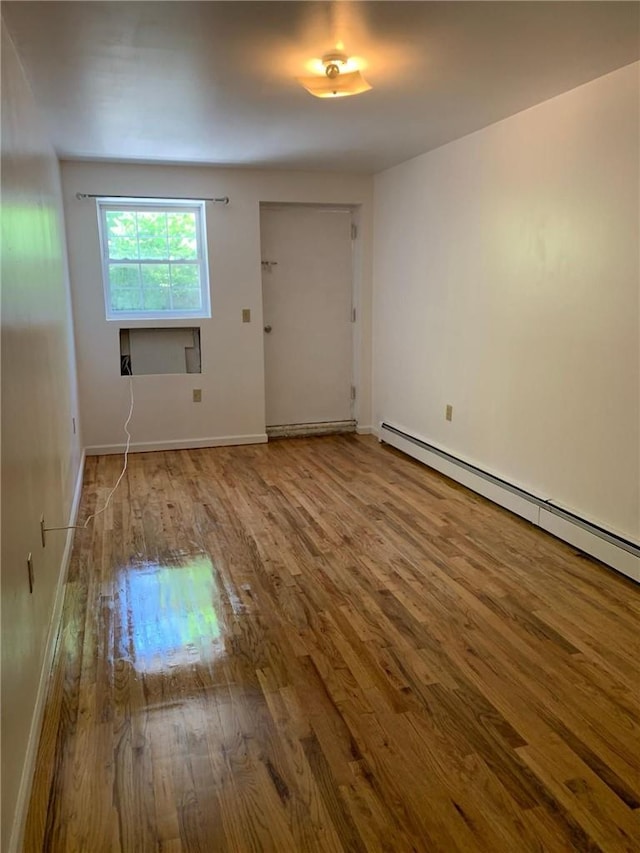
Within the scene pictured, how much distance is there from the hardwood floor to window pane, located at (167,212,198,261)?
2379mm

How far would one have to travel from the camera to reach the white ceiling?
6.98 feet

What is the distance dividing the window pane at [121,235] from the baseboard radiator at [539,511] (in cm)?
262

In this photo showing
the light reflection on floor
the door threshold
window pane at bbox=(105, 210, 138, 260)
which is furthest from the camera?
the door threshold

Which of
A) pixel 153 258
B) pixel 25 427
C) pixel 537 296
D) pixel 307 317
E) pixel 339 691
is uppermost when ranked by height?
pixel 153 258

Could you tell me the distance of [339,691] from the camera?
2156 millimetres

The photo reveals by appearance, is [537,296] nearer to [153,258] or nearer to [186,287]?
[186,287]

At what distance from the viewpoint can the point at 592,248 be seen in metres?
3.02

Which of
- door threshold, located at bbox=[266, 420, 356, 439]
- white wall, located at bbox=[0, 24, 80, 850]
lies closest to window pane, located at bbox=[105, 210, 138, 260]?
white wall, located at bbox=[0, 24, 80, 850]

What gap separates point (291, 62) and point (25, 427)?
175 cm

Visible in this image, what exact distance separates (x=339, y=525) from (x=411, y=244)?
2357mm

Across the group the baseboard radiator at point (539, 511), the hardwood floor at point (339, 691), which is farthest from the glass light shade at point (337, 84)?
the baseboard radiator at point (539, 511)

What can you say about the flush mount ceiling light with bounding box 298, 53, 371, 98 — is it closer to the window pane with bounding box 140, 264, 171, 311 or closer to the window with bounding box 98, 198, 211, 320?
the window with bounding box 98, 198, 211, 320

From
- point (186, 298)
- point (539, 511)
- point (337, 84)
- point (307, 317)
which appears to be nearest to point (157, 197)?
point (186, 298)

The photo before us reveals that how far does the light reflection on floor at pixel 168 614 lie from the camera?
7.86 feet
